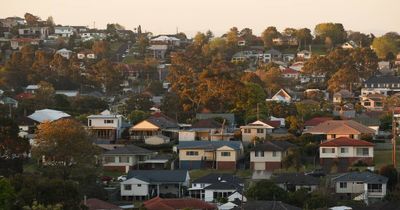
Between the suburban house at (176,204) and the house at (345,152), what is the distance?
8.07 meters

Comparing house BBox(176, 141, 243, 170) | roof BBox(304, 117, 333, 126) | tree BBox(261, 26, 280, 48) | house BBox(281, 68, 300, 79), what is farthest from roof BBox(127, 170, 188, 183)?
tree BBox(261, 26, 280, 48)

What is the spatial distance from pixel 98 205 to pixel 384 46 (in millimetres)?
50852

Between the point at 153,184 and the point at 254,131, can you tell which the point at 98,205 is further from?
the point at 254,131

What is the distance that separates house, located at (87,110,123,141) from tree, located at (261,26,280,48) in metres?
38.2

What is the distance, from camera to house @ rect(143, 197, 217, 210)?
2575cm

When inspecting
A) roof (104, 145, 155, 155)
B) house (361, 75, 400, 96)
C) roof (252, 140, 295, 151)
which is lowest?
roof (104, 145, 155, 155)

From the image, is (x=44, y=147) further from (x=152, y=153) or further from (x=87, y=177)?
(x=152, y=153)

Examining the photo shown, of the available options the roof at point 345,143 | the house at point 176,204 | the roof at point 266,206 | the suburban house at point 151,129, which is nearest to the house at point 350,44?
the suburban house at point 151,129

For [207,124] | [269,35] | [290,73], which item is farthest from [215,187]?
[269,35]

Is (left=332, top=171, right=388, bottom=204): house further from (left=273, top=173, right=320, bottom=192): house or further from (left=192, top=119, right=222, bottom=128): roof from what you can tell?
(left=192, top=119, right=222, bottom=128): roof

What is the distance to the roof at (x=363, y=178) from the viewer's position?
29.0m

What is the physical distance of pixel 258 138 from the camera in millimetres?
37000

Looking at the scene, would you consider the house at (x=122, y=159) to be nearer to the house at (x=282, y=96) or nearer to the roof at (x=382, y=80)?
the house at (x=282, y=96)

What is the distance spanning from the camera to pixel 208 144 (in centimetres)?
3500
